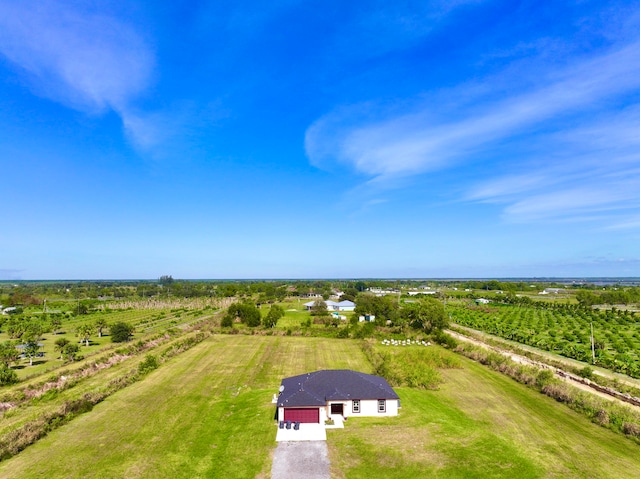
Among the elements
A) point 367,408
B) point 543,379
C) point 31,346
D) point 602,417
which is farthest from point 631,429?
point 31,346

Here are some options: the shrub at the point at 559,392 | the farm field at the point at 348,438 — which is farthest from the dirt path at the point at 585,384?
the farm field at the point at 348,438

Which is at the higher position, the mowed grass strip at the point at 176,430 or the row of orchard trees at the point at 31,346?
the row of orchard trees at the point at 31,346

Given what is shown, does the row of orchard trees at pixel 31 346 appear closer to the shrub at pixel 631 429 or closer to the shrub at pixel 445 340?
the shrub at pixel 445 340

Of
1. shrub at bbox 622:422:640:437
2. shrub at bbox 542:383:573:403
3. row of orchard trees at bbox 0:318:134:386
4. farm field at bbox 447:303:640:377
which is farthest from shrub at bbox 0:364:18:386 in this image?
farm field at bbox 447:303:640:377

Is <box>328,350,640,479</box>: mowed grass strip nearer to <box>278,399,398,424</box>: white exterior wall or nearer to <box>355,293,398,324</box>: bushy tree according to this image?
<box>278,399,398,424</box>: white exterior wall

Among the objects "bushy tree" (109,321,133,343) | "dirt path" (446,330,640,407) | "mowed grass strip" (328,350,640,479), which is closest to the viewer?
"mowed grass strip" (328,350,640,479)

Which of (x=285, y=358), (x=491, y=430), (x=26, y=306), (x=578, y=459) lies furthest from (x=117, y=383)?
(x=26, y=306)
